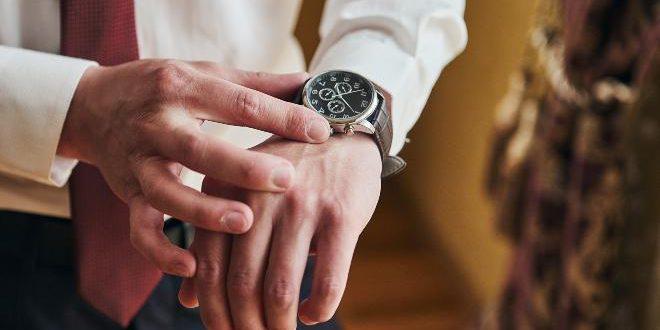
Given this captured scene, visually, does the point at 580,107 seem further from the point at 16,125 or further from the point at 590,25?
the point at 16,125

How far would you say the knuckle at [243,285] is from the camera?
25.2 inches

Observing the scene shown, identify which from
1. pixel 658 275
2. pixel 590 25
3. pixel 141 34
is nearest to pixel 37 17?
pixel 141 34

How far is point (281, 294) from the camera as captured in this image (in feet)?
2.08

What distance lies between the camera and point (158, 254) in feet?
2.14

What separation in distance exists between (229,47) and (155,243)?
353mm

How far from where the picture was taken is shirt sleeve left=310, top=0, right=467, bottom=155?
34.4 inches

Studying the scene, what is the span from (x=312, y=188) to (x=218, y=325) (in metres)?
0.14

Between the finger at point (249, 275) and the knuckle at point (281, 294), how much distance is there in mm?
16

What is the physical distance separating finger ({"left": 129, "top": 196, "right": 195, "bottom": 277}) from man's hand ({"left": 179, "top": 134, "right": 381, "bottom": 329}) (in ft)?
0.05

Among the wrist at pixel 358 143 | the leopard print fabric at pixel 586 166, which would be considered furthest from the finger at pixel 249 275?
the leopard print fabric at pixel 586 166

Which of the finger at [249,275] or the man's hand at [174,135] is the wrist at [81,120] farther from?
the finger at [249,275]

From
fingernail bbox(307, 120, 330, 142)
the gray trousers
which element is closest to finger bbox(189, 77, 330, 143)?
fingernail bbox(307, 120, 330, 142)

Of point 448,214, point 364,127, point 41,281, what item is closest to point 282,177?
point 364,127

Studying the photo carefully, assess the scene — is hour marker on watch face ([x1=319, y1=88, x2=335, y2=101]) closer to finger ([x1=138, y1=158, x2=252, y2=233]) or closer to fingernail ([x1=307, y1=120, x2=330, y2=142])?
fingernail ([x1=307, y1=120, x2=330, y2=142])
